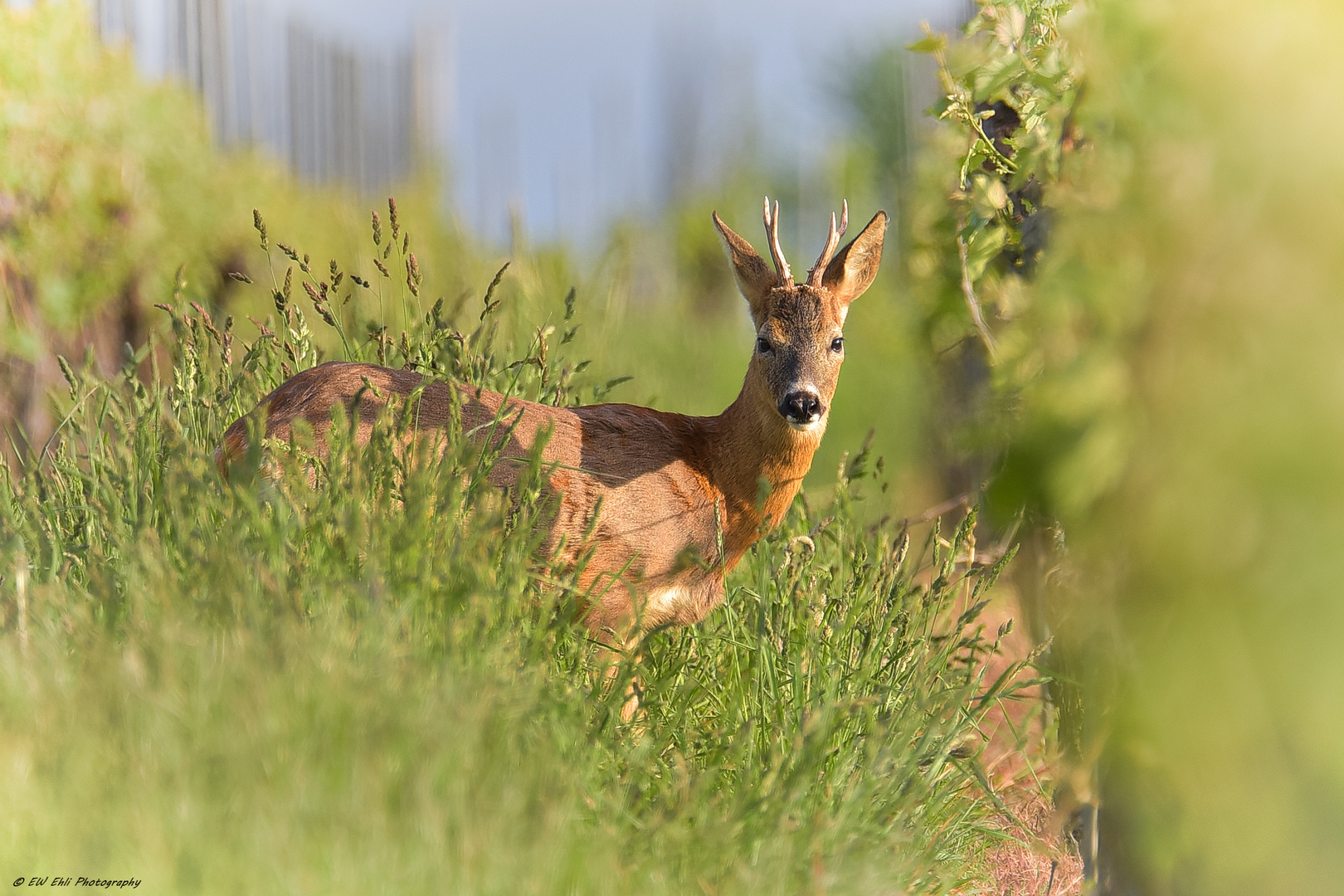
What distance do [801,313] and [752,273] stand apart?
325mm

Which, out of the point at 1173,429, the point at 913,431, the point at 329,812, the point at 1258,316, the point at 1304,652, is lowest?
the point at 913,431

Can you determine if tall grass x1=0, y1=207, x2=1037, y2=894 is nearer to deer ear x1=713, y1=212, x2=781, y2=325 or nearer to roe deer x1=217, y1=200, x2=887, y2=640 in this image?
roe deer x1=217, y1=200, x2=887, y2=640

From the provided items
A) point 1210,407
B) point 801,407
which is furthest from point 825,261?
point 1210,407

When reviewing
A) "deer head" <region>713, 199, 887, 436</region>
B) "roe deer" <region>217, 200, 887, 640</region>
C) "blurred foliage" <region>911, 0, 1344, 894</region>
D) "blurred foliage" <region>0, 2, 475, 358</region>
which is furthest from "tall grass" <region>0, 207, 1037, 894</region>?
"blurred foliage" <region>0, 2, 475, 358</region>

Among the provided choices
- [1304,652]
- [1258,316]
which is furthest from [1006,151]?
[1304,652]

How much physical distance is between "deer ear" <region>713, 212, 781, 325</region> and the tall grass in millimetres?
1029

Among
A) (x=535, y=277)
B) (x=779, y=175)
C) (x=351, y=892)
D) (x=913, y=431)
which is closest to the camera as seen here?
(x=351, y=892)

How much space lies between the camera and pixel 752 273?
15.1 ft

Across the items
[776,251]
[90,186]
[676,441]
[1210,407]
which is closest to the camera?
[1210,407]

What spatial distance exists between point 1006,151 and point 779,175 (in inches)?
1088

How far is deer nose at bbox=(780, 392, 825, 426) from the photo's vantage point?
13.3ft

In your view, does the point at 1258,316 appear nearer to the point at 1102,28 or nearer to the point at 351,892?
the point at 1102,28

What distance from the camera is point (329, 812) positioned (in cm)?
220

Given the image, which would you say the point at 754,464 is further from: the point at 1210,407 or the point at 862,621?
the point at 1210,407
